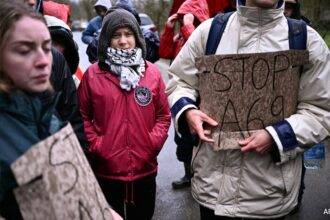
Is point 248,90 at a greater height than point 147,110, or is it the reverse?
point 248,90

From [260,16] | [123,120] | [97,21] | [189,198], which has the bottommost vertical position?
[189,198]

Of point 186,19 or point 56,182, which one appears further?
point 186,19

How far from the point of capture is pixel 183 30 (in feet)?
12.7

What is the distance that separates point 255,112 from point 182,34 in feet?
7.37

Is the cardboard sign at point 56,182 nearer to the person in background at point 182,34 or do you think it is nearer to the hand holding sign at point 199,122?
the hand holding sign at point 199,122

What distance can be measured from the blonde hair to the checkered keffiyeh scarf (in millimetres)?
1319

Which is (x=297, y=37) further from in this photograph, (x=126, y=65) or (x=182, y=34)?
(x=182, y=34)

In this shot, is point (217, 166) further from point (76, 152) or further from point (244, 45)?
point (76, 152)

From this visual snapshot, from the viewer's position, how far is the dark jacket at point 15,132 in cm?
124

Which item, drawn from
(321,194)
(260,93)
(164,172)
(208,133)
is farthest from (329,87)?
(164,172)

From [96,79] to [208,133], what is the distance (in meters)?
1.06

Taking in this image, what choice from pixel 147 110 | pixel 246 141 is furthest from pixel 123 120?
pixel 246 141

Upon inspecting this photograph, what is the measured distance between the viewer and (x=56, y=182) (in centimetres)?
126

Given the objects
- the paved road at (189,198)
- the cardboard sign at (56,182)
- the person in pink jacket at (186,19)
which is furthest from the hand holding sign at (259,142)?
the paved road at (189,198)
